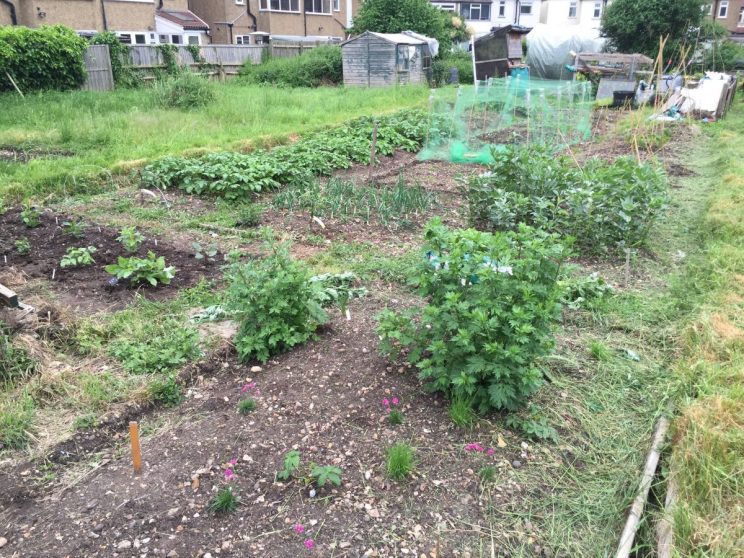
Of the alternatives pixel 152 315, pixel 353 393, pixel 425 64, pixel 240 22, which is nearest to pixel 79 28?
pixel 240 22

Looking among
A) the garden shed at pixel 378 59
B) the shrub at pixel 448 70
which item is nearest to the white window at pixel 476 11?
the shrub at pixel 448 70

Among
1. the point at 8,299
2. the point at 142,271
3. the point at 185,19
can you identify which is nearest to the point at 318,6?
the point at 185,19

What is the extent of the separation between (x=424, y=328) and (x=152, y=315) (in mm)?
2140

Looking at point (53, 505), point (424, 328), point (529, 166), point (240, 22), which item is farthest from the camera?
point (240, 22)

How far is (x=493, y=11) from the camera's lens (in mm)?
44875

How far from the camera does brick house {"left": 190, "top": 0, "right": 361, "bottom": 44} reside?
31016mm

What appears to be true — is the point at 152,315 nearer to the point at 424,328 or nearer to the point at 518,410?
the point at 424,328

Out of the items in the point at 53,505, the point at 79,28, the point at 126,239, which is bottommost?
the point at 53,505

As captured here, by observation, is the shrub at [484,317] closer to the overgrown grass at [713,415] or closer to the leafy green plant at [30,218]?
the overgrown grass at [713,415]

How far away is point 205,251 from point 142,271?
0.87m

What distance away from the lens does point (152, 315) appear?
424cm

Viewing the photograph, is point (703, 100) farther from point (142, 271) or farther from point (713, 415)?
point (142, 271)

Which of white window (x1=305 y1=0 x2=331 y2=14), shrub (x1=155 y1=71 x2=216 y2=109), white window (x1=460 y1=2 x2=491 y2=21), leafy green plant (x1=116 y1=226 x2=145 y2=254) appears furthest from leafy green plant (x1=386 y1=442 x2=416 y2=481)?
white window (x1=460 y1=2 x2=491 y2=21)

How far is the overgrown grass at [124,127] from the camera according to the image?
297 inches
